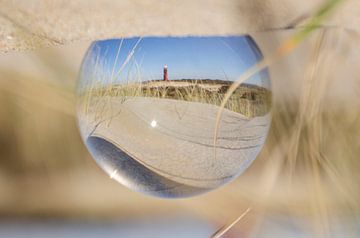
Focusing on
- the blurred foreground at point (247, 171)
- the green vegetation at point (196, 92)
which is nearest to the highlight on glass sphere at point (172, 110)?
the green vegetation at point (196, 92)

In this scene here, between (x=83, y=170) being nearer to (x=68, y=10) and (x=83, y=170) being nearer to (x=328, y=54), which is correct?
(x=68, y=10)

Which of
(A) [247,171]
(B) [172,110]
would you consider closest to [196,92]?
(B) [172,110]

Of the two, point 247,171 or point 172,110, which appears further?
point 247,171

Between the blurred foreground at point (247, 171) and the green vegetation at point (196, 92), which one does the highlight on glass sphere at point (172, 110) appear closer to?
the green vegetation at point (196, 92)

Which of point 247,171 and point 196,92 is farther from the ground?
point 196,92

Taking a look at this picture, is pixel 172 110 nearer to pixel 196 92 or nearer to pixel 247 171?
pixel 196 92

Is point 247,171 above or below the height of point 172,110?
below

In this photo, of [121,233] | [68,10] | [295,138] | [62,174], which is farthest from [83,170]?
[295,138]

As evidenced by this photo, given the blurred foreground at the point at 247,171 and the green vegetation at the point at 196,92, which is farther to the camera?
the blurred foreground at the point at 247,171
